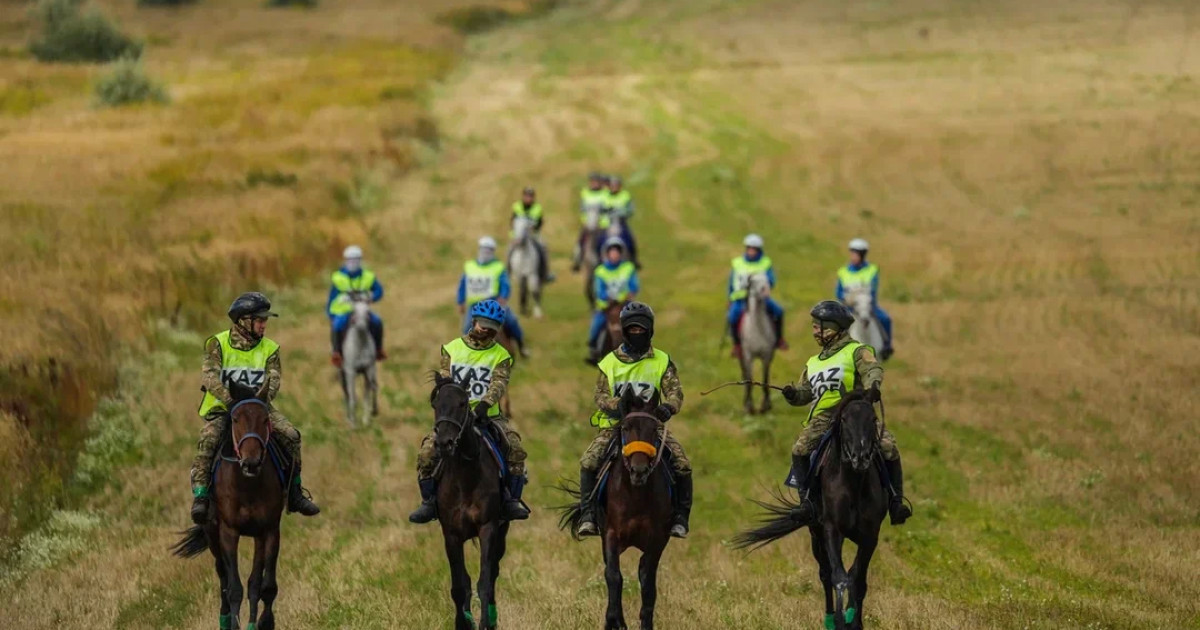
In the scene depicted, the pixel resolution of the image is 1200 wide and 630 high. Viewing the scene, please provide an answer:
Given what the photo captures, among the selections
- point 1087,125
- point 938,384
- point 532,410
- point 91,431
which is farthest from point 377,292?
point 1087,125

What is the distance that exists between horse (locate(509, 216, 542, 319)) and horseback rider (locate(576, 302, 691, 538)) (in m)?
16.6

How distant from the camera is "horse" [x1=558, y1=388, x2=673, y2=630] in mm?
11523

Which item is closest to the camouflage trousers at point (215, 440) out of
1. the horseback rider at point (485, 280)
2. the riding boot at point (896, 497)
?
the riding boot at point (896, 497)

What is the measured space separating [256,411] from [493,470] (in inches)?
82.2

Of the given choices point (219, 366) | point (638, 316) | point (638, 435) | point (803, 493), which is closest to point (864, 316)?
point (803, 493)

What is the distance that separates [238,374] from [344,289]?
8641 millimetres

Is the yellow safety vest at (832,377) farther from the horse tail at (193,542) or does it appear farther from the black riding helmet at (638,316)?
the horse tail at (193,542)

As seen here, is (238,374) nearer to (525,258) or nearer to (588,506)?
(588,506)

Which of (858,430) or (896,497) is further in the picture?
(896,497)

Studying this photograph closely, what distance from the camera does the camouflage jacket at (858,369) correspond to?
11781mm

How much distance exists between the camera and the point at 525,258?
28.6 meters

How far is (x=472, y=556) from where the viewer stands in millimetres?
15352

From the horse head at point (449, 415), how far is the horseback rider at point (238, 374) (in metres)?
1.76

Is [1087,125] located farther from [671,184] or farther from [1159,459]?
[1159,459]
